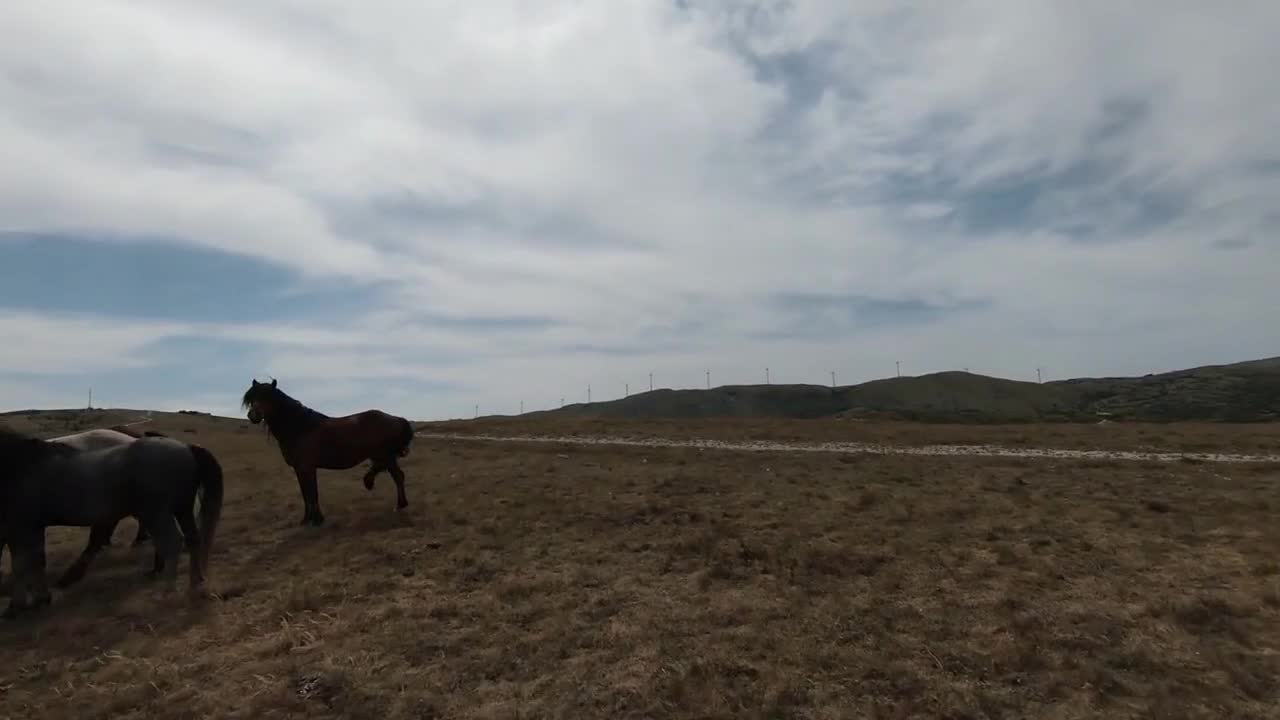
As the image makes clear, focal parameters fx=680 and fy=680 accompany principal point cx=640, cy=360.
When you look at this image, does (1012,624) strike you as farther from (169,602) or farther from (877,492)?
(169,602)

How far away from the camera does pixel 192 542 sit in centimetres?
1125

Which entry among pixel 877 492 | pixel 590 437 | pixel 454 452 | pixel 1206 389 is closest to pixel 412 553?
pixel 877 492

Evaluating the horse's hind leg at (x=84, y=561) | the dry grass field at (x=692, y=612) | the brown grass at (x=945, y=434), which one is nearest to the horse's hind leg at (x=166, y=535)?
the dry grass field at (x=692, y=612)

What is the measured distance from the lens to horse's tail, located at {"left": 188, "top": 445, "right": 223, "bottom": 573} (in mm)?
11453

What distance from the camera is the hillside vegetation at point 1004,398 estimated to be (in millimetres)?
125375

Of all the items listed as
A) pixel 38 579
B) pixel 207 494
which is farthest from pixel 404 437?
pixel 38 579

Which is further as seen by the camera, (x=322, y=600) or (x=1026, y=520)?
(x=1026, y=520)

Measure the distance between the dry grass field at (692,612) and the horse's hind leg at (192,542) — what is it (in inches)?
14.2

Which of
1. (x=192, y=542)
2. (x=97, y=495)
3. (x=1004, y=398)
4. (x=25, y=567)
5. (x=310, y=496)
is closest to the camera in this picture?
(x=25, y=567)

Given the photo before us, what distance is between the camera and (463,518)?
15508 mm

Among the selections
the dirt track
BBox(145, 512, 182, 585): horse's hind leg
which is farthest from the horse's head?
the dirt track

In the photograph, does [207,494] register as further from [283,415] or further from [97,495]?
[283,415]

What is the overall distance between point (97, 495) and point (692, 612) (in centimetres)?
941

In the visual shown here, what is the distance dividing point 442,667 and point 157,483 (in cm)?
650
